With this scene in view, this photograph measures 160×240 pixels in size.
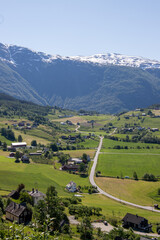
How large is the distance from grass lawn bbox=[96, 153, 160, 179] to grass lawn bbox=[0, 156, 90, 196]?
1998 cm

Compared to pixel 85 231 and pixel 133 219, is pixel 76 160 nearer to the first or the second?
pixel 133 219

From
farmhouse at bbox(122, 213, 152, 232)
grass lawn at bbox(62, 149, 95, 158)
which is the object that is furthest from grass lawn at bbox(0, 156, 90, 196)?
grass lawn at bbox(62, 149, 95, 158)

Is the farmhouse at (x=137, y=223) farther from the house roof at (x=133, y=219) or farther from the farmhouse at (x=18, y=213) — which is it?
the farmhouse at (x=18, y=213)

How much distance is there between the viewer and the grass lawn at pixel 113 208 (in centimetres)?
8027

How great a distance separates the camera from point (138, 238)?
5988 cm

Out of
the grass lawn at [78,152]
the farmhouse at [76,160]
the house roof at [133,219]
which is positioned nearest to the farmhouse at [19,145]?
the grass lawn at [78,152]

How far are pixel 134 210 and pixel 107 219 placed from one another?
61.1ft

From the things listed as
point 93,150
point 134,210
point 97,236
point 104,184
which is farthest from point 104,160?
point 97,236

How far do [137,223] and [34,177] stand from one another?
5015 centimetres

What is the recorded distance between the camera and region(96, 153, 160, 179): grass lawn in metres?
140

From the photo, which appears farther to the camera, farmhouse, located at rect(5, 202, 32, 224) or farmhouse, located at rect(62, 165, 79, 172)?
farmhouse, located at rect(62, 165, 79, 172)

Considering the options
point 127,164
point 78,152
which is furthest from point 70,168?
point 78,152

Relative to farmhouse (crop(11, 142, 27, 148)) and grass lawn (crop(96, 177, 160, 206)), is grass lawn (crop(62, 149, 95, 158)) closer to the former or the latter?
farmhouse (crop(11, 142, 27, 148))

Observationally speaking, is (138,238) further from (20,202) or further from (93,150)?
(93,150)
